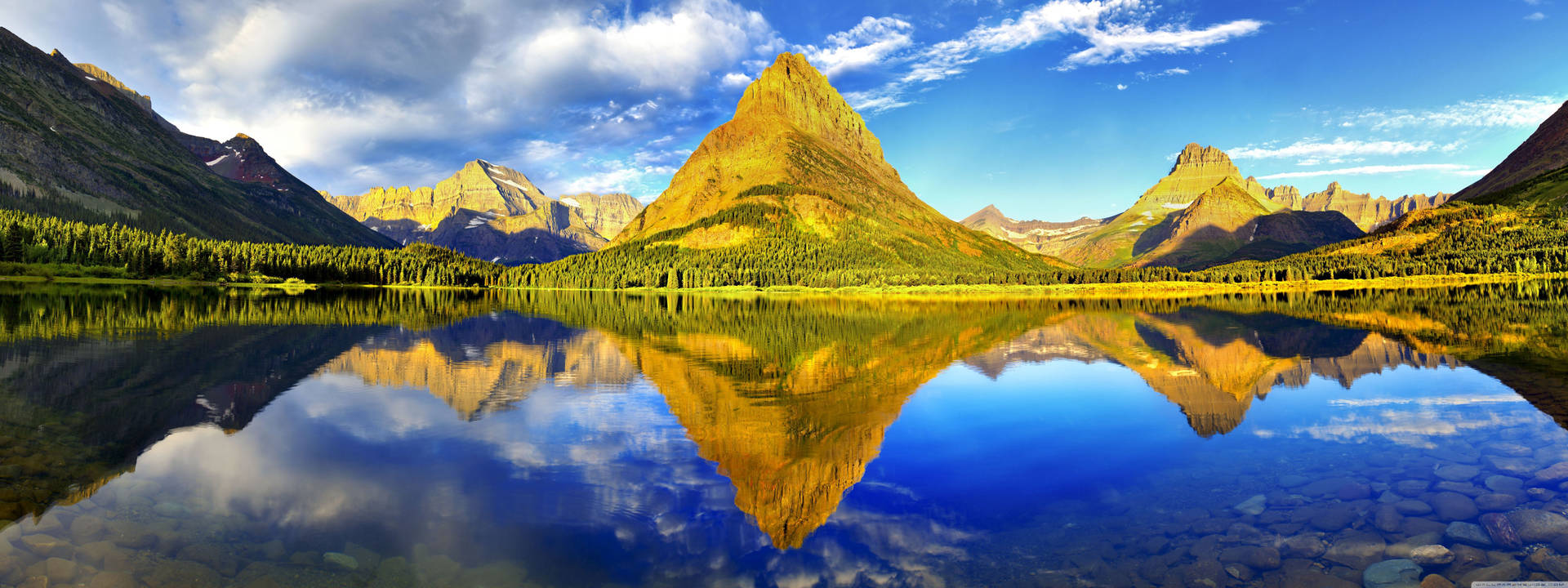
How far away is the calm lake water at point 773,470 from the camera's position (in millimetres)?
11812

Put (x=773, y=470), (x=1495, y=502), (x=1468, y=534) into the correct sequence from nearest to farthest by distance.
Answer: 1. (x=1468, y=534)
2. (x=1495, y=502)
3. (x=773, y=470)

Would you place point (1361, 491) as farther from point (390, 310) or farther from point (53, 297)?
point (53, 297)

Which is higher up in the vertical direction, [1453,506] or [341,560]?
[341,560]

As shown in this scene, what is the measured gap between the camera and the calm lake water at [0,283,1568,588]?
11.8 metres

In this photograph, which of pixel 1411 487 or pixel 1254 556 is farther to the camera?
pixel 1411 487

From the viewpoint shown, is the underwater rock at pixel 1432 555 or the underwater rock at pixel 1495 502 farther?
the underwater rock at pixel 1495 502

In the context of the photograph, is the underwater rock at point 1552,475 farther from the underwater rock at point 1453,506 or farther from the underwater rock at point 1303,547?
the underwater rock at point 1303,547

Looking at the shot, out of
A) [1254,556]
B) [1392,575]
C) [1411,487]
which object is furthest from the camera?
[1411,487]

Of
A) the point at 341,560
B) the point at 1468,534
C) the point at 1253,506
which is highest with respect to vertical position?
the point at 341,560

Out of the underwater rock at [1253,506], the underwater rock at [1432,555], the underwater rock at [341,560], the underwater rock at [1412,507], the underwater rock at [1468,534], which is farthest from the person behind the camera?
the underwater rock at [1253,506]

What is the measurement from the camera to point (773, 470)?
58.3ft

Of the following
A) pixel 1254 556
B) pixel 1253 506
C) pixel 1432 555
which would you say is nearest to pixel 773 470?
pixel 1254 556

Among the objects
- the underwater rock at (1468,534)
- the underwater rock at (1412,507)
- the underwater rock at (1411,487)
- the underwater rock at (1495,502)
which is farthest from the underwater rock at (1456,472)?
the underwater rock at (1468,534)

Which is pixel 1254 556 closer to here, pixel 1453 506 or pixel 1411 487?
pixel 1453 506
